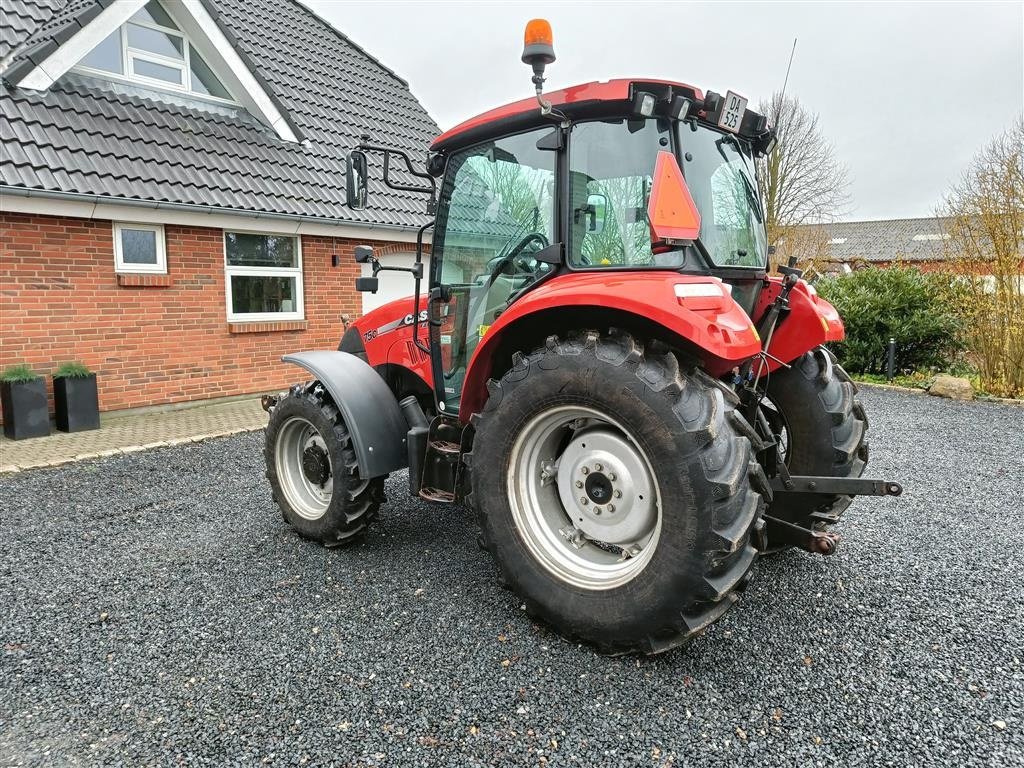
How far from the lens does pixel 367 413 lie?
11.1 feet

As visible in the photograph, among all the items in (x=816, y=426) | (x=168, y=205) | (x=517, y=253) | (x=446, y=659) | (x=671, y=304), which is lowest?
(x=446, y=659)

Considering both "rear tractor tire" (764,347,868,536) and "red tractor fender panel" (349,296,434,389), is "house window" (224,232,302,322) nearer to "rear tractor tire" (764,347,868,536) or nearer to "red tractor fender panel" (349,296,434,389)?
"red tractor fender panel" (349,296,434,389)

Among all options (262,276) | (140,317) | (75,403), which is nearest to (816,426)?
(75,403)

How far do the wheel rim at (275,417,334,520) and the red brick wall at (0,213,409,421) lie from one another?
4.32 meters

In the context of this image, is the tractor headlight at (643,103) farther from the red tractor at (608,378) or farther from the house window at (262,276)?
the house window at (262,276)

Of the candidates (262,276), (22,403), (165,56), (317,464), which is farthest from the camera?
(262,276)

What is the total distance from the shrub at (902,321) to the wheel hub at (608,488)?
29.7ft

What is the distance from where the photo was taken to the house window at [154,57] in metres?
7.54

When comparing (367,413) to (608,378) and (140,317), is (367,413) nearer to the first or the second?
(608,378)

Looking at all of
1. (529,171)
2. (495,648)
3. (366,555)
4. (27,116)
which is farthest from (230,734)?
(27,116)

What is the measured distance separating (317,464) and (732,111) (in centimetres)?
269

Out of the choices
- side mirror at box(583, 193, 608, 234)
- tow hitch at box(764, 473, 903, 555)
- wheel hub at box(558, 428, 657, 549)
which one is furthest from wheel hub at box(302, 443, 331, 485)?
tow hitch at box(764, 473, 903, 555)

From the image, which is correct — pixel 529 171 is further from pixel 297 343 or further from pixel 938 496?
pixel 297 343

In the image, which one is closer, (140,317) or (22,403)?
(22,403)
